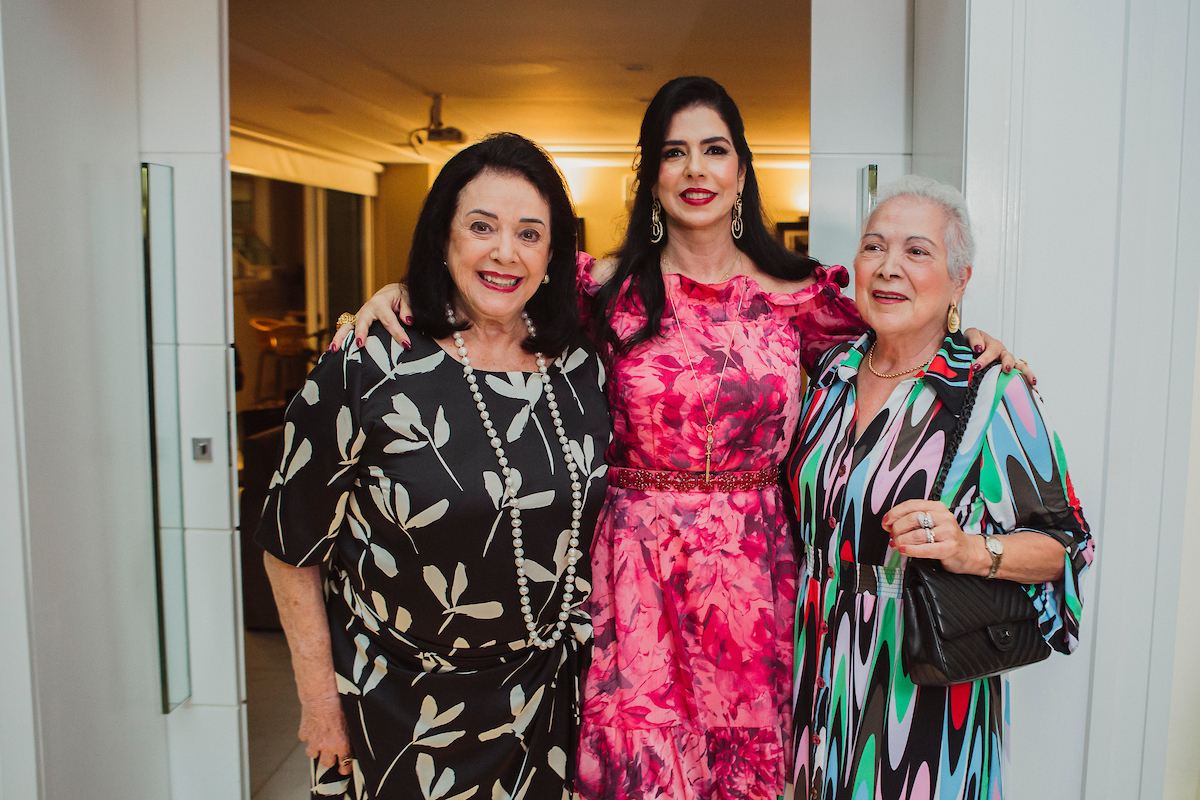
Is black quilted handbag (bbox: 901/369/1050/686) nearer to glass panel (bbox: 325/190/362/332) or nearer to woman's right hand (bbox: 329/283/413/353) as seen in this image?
woman's right hand (bbox: 329/283/413/353)

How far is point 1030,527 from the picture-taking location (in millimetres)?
1408

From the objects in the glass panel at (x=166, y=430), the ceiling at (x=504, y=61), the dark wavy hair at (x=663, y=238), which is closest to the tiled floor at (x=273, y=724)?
the glass panel at (x=166, y=430)

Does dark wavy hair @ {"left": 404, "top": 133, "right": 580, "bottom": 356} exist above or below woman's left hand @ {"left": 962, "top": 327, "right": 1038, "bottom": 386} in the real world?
above

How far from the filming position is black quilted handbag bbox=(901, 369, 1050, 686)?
1316 mm

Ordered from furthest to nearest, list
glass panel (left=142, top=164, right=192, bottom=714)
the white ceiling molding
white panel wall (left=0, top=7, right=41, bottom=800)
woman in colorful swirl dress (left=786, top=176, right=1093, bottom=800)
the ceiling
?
the white ceiling molding
the ceiling
glass panel (left=142, top=164, right=192, bottom=714)
white panel wall (left=0, top=7, right=41, bottom=800)
woman in colorful swirl dress (left=786, top=176, right=1093, bottom=800)

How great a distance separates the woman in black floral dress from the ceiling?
2877mm

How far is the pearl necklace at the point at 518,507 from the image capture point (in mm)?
1482

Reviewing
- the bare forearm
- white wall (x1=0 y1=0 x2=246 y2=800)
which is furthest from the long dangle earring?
white wall (x1=0 y1=0 x2=246 y2=800)

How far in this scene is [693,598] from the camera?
1.67 m

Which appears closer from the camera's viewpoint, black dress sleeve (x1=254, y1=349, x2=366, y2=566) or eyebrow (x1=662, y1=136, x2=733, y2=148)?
black dress sleeve (x1=254, y1=349, x2=366, y2=566)

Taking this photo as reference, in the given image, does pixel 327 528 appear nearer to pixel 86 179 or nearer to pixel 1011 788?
pixel 86 179

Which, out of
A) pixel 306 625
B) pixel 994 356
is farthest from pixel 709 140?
pixel 306 625

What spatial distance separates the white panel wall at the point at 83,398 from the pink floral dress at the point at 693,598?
1196 mm

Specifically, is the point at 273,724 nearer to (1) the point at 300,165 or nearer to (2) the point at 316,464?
(2) the point at 316,464
